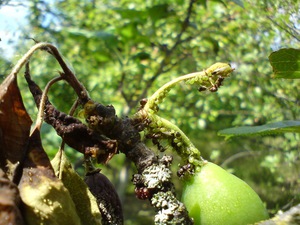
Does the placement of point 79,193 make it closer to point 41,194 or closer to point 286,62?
point 41,194

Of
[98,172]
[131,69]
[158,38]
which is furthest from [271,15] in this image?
[158,38]

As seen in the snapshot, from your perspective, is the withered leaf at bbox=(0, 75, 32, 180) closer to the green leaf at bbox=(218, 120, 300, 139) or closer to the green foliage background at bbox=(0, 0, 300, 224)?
the green leaf at bbox=(218, 120, 300, 139)

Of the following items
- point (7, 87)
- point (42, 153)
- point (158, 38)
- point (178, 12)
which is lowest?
point (158, 38)

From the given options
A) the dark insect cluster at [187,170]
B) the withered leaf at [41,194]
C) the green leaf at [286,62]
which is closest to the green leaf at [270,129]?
the green leaf at [286,62]

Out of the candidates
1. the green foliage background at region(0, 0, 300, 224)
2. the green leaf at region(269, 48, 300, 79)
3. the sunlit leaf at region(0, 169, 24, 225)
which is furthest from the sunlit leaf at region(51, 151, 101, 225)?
the green foliage background at region(0, 0, 300, 224)

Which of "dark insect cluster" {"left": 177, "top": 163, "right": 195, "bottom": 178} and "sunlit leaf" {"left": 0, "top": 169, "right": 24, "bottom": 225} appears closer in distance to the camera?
"sunlit leaf" {"left": 0, "top": 169, "right": 24, "bottom": 225}

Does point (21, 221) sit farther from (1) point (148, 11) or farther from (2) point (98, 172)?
(1) point (148, 11)

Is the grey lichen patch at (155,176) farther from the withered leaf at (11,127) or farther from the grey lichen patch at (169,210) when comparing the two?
the withered leaf at (11,127)
